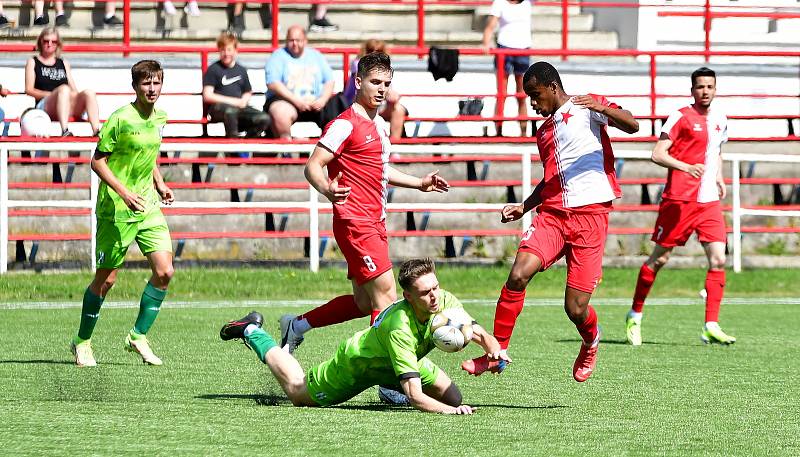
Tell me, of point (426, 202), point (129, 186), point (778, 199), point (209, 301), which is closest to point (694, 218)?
point (129, 186)

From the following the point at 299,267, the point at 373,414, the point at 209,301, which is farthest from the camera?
the point at 299,267

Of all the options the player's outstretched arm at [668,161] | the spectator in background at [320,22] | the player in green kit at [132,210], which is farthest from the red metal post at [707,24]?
the player in green kit at [132,210]

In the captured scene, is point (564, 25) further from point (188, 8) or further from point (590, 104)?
point (590, 104)

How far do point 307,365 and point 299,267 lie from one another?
692 cm

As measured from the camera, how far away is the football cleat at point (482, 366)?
7.27m

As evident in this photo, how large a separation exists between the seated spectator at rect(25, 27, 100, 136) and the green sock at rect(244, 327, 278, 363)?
10229 mm

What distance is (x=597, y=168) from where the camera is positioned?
8258 millimetres

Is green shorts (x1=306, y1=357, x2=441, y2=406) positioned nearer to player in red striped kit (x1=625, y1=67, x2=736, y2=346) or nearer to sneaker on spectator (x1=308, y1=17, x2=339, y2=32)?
player in red striped kit (x1=625, y1=67, x2=736, y2=346)

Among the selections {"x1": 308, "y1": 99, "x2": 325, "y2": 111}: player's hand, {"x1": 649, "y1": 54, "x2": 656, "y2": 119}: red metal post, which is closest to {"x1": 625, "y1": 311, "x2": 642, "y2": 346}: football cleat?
{"x1": 308, "y1": 99, "x2": 325, "y2": 111}: player's hand

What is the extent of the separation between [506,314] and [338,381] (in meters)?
1.17

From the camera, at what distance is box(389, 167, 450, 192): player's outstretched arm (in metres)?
8.20

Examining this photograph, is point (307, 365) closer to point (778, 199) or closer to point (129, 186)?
point (129, 186)

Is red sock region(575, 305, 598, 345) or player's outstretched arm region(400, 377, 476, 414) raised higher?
red sock region(575, 305, 598, 345)

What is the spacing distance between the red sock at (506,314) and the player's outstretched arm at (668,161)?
10.0 ft
